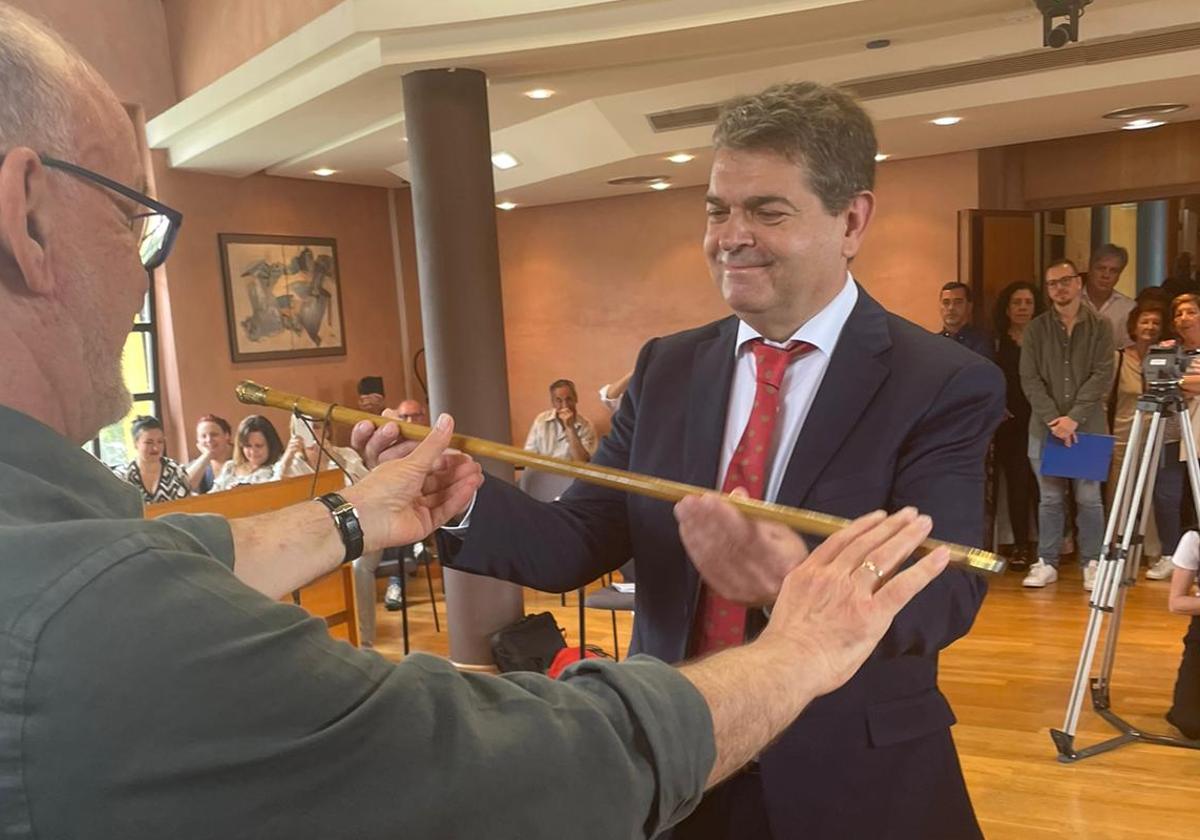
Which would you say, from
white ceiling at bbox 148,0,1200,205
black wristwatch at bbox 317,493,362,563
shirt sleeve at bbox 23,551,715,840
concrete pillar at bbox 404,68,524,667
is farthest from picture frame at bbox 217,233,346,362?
shirt sleeve at bbox 23,551,715,840

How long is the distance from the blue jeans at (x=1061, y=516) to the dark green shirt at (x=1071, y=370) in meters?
0.33

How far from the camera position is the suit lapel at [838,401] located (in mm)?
1390

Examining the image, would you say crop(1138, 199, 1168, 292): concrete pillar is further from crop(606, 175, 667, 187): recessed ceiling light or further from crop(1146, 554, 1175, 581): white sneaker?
crop(606, 175, 667, 187): recessed ceiling light

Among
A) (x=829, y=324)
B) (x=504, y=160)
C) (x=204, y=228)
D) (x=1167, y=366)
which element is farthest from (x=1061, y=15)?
(x=204, y=228)

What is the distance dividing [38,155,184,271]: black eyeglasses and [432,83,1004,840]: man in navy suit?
724 millimetres

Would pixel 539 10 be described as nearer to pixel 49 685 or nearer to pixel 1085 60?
pixel 1085 60

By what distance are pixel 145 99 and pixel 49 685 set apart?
7.51 metres

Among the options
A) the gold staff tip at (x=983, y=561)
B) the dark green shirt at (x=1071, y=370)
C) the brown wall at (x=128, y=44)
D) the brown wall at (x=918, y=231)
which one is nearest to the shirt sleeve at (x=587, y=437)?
the brown wall at (x=918, y=231)

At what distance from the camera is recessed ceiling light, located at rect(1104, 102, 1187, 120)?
17.9ft

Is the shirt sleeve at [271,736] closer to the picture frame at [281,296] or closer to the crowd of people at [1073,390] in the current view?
the crowd of people at [1073,390]

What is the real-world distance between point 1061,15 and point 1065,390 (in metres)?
2.42

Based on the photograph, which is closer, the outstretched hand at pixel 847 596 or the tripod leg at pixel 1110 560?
the outstretched hand at pixel 847 596

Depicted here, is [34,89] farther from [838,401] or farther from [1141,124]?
[1141,124]

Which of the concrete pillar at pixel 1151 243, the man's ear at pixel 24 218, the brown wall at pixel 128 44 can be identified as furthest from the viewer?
the concrete pillar at pixel 1151 243
